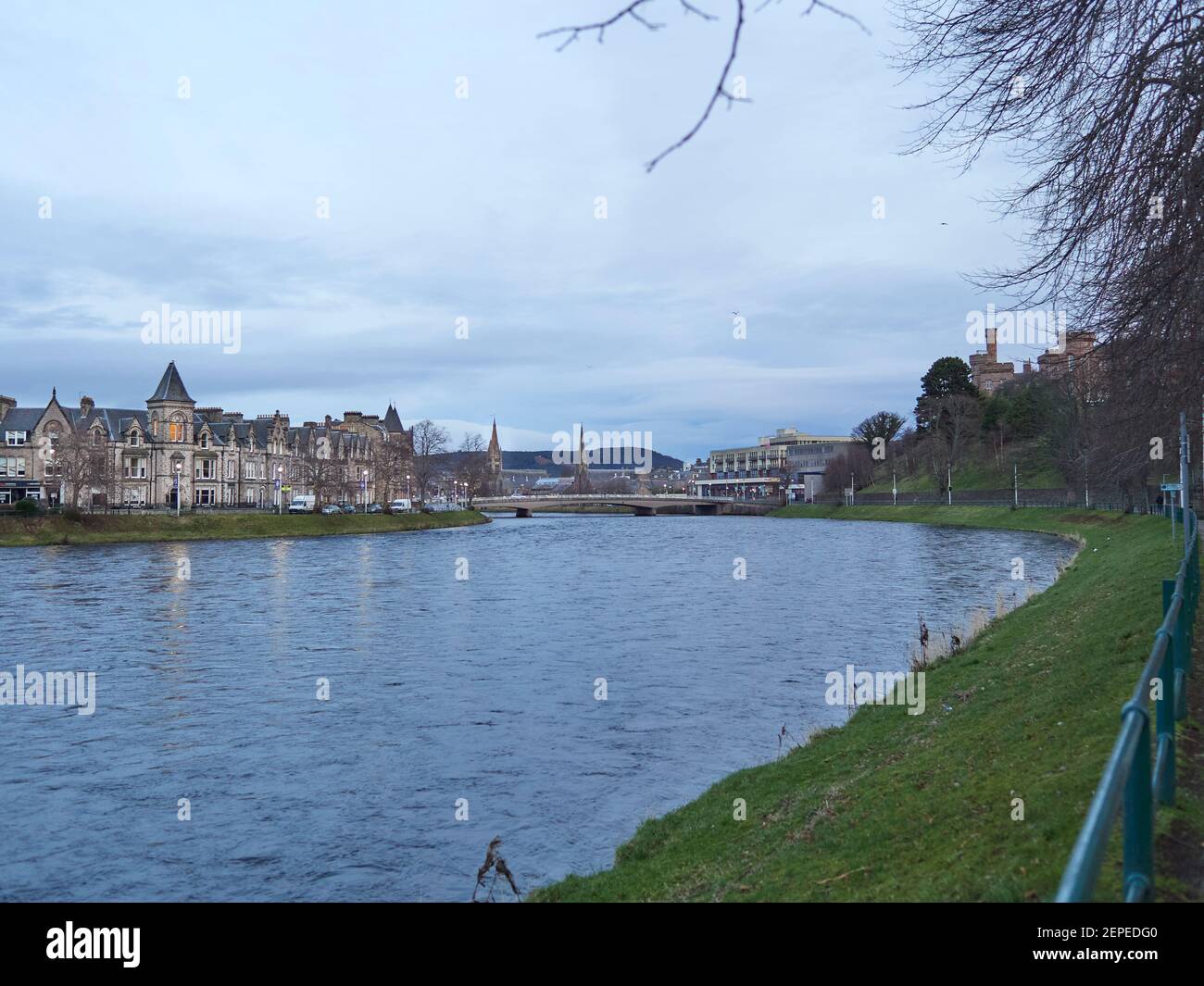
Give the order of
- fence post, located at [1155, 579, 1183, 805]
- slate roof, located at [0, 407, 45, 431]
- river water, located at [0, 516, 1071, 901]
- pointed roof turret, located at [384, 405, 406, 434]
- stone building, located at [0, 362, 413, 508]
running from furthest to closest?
pointed roof turret, located at [384, 405, 406, 434] → slate roof, located at [0, 407, 45, 431] → stone building, located at [0, 362, 413, 508] → river water, located at [0, 516, 1071, 901] → fence post, located at [1155, 579, 1183, 805]

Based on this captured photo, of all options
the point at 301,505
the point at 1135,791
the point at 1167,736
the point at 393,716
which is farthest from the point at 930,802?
the point at 301,505

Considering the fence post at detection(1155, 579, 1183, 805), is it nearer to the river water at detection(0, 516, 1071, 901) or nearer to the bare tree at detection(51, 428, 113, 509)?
the river water at detection(0, 516, 1071, 901)

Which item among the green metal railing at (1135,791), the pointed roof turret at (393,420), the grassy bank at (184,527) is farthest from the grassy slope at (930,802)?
the pointed roof turret at (393,420)

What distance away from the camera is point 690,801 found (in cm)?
1505

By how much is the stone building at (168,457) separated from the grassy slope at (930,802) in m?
79.4

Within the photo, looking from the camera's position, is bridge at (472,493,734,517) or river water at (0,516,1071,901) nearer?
river water at (0,516,1071,901)

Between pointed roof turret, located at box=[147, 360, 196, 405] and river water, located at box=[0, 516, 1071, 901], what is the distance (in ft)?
206

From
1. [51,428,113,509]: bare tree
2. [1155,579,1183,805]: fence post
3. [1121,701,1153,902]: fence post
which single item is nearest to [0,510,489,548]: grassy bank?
[51,428,113,509]: bare tree

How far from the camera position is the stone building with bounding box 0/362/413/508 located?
3703 inches

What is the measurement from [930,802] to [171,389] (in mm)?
110321

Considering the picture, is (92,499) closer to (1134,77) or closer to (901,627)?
(901,627)

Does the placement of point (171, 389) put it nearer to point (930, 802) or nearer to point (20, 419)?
point (20, 419)

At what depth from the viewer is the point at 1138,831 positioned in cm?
577

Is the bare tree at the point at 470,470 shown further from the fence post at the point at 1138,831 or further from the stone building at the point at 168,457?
the fence post at the point at 1138,831
